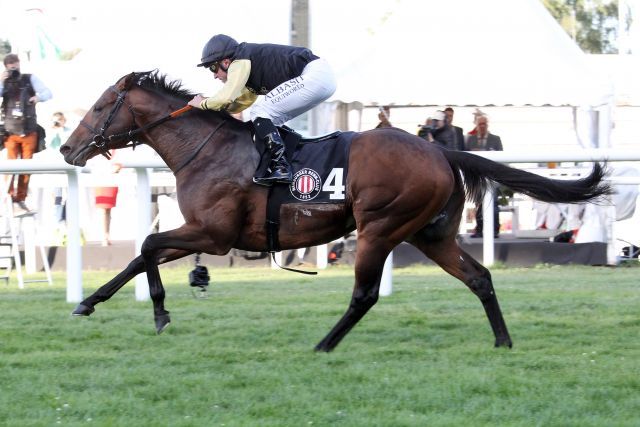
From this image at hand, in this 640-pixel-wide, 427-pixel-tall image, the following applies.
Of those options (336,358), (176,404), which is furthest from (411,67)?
(176,404)

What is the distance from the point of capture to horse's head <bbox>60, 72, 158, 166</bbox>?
25.3 feet

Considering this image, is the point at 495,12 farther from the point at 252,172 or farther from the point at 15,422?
the point at 15,422

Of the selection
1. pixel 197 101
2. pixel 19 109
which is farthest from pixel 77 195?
pixel 19 109

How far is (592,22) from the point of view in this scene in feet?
159

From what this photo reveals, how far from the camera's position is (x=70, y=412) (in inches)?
207

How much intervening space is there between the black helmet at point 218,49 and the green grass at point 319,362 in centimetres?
185

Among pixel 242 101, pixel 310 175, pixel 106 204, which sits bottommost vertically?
pixel 106 204

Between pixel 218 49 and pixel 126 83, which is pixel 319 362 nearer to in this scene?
pixel 218 49

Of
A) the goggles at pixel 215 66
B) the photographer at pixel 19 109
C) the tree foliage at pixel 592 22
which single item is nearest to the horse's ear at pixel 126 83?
the goggles at pixel 215 66

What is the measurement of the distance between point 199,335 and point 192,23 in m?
10.0

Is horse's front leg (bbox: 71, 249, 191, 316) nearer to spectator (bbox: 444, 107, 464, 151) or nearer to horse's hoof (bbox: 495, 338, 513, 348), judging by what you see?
horse's hoof (bbox: 495, 338, 513, 348)

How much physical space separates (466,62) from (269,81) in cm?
820

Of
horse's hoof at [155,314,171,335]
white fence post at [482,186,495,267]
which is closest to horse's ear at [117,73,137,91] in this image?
horse's hoof at [155,314,171,335]

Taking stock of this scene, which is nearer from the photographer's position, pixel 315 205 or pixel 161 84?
pixel 315 205
